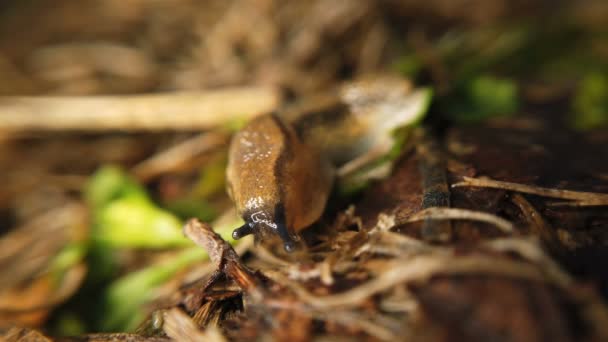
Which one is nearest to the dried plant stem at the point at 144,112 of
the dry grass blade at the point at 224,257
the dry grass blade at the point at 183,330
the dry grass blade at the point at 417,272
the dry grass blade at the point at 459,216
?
the dry grass blade at the point at 224,257

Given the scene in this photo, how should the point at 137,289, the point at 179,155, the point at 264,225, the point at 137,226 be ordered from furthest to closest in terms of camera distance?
the point at 179,155, the point at 137,226, the point at 137,289, the point at 264,225

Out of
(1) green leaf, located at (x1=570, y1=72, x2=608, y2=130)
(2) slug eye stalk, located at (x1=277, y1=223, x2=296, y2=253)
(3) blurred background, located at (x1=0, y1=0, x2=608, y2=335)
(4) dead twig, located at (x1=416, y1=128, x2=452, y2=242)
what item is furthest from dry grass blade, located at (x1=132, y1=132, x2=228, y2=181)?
(1) green leaf, located at (x1=570, y1=72, x2=608, y2=130)

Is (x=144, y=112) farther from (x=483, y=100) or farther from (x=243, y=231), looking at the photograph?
(x=483, y=100)

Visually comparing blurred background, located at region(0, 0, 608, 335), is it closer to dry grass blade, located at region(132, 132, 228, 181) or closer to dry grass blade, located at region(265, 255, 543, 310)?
dry grass blade, located at region(132, 132, 228, 181)

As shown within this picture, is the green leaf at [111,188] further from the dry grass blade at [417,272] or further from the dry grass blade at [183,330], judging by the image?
the dry grass blade at [417,272]

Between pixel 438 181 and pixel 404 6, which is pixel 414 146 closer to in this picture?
pixel 438 181

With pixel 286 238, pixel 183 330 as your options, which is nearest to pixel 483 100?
pixel 286 238

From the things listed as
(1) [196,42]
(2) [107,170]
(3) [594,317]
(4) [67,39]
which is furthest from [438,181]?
(4) [67,39]
